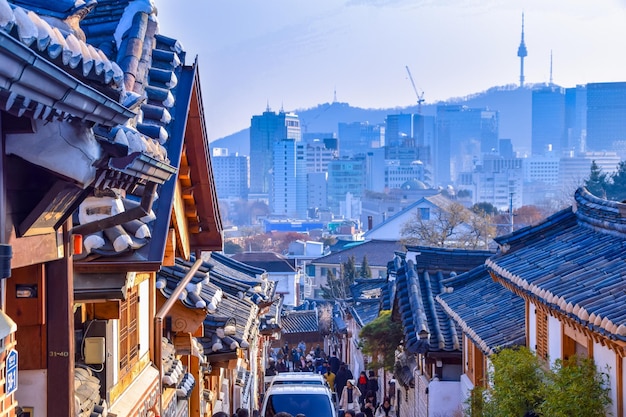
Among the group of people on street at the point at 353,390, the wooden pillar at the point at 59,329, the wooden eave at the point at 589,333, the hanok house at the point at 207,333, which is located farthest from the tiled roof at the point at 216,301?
the wooden pillar at the point at 59,329

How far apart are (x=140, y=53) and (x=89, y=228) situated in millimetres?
2448

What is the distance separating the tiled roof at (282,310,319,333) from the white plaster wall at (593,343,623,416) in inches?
1695

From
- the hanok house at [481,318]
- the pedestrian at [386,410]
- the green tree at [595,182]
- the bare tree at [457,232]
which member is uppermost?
the green tree at [595,182]

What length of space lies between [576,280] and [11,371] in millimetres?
7362

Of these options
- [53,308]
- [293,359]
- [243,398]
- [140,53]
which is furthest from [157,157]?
[293,359]

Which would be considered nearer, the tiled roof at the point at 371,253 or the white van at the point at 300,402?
the white van at the point at 300,402

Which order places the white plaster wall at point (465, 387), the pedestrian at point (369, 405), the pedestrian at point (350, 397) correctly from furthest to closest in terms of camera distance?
the pedestrian at point (350, 397), the pedestrian at point (369, 405), the white plaster wall at point (465, 387)

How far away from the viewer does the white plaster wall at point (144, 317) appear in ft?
34.4

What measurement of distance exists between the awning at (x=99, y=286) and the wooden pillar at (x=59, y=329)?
172 cm

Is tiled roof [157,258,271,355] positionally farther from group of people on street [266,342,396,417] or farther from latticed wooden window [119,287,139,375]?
group of people on street [266,342,396,417]

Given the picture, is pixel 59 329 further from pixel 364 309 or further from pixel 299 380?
pixel 364 309

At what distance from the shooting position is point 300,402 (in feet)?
70.5

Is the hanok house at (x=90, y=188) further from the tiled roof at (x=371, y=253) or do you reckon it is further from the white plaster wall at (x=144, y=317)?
the tiled roof at (x=371, y=253)

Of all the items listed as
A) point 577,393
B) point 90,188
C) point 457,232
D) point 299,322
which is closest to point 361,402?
point 577,393
